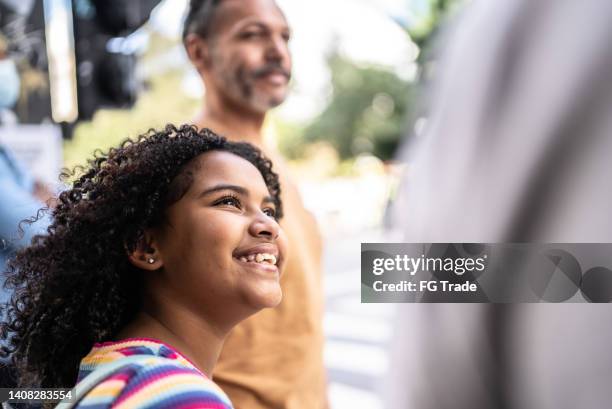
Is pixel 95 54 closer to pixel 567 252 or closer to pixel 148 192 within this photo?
pixel 148 192

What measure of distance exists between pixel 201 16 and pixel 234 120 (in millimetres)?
192

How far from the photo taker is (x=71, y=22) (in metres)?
2.58

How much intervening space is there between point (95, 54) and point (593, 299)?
2576mm

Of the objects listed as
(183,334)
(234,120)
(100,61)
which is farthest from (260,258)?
(100,61)

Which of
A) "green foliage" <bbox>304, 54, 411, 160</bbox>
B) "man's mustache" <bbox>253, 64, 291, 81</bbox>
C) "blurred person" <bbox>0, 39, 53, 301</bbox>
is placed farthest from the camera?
"green foliage" <bbox>304, 54, 411, 160</bbox>

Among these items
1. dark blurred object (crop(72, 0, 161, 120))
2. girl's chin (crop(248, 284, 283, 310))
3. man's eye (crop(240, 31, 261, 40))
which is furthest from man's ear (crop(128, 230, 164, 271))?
dark blurred object (crop(72, 0, 161, 120))

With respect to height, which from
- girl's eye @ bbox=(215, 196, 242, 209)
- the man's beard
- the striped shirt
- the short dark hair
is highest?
the short dark hair

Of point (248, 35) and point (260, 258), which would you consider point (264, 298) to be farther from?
point (248, 35)

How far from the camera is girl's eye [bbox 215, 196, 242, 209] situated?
0.88 meters

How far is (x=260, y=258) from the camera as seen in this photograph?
877 millimetres

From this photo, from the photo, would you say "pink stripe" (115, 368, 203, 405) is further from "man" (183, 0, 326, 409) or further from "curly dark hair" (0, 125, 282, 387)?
"man" (183, 0, 326, 409)

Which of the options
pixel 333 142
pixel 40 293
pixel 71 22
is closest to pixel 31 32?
pixel 71 22

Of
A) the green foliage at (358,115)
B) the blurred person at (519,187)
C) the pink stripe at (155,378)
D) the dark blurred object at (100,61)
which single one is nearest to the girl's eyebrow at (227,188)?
the pink stripe at (155,378)

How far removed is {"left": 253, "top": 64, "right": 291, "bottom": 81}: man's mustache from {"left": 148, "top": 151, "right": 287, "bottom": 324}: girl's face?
366mm
